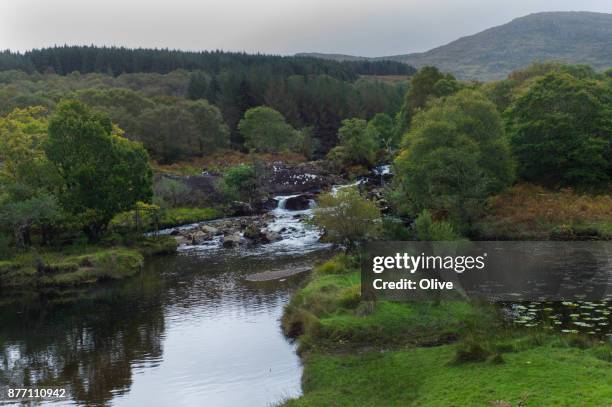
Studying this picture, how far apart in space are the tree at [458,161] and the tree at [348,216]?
12.6 m

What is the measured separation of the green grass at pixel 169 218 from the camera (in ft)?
192

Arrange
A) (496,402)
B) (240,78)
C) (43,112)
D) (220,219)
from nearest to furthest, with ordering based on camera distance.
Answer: (496,402), (220,219), (43,112), (240,78)

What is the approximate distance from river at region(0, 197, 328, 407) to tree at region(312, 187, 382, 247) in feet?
17.0

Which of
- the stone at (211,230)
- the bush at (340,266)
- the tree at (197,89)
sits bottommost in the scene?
the stone at (211,230)

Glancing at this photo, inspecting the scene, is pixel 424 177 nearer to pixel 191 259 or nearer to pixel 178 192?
pixel 191 259

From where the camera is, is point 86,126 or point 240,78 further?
point 240,78

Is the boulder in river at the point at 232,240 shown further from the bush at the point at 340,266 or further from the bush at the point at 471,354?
the bush at the point at 471,354

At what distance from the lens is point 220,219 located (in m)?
71.2

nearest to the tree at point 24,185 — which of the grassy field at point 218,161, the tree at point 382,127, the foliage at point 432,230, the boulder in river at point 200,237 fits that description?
the boulder in river at point 200,237

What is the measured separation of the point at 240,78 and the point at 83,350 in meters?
118

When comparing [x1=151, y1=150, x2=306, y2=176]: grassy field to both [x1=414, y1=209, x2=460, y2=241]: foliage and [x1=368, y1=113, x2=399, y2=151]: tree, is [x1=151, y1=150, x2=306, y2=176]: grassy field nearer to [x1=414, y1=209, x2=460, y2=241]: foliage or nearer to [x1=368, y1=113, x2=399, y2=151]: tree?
[x1=368, y1=113, x2=399, y2=151]: tree

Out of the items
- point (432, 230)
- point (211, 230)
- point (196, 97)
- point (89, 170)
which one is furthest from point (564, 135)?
point (196, 97)

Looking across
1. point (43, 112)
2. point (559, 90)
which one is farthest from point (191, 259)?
point (43, 112)

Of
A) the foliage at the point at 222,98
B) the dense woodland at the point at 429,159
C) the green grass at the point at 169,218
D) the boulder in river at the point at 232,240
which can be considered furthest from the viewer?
the foliage at the point at 222,98
